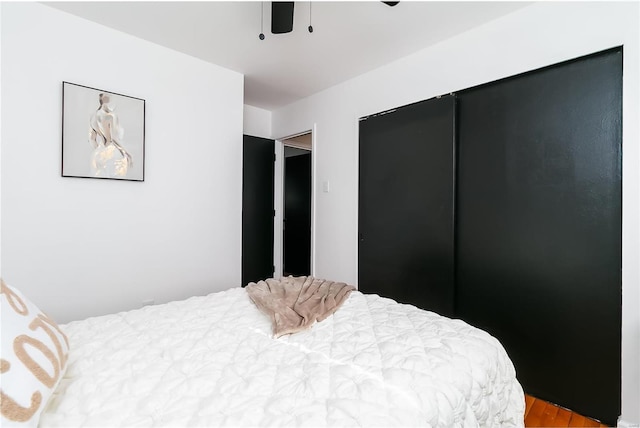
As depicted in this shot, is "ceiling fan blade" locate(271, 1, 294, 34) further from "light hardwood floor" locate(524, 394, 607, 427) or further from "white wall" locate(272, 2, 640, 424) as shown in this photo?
"light hardwood floor" locate(524, 394, 607, 427)

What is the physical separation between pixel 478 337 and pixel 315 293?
2.86ft

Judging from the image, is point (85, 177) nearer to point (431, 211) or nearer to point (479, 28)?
point (431, 211)

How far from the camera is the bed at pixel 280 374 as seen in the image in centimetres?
87

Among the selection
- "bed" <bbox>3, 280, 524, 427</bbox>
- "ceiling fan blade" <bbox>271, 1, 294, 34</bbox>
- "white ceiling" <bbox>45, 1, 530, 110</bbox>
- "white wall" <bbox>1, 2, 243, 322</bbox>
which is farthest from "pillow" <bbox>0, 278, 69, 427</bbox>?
"white ceiling" <bbox>45, 1, 530, 110</bbox>

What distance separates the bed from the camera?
875 millimetres

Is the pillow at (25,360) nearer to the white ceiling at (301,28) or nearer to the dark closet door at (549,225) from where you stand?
the white ceiling at (301,28)

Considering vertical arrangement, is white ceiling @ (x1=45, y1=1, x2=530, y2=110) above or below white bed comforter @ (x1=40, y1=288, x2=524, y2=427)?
above

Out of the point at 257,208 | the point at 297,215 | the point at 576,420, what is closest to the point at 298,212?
the point at 297,215

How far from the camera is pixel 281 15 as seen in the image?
191 centimetres

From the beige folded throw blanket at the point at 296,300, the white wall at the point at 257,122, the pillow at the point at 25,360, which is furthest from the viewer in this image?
the white wall at the point at 257,122

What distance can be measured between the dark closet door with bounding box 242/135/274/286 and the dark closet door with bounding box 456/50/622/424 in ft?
7.92

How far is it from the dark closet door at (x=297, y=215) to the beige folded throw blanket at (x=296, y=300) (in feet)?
9.51

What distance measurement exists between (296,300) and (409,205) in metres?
1.44

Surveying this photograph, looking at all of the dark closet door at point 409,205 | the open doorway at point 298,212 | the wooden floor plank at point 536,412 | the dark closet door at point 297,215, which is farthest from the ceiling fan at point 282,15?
the dark closet door at point 297,215
